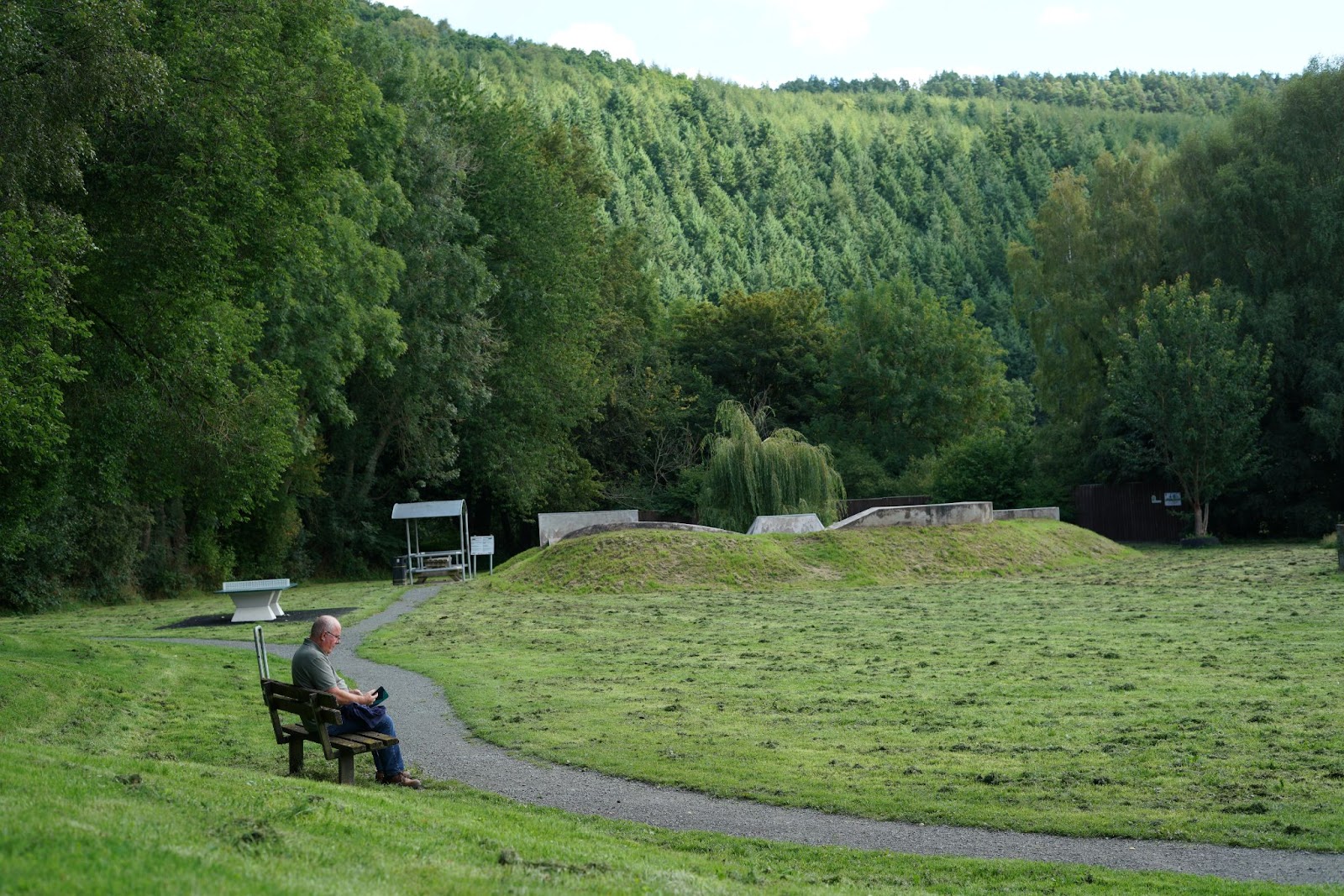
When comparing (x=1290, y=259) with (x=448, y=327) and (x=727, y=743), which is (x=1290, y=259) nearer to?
(x=448, y=327)

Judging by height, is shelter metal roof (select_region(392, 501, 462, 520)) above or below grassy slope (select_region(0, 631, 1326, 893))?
above

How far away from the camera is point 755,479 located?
42938 millimetres

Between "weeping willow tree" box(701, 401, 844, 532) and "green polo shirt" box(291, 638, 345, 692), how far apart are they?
32739 millimetres

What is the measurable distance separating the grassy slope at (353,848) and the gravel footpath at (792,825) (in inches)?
12.6

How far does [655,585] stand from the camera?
33.3 meters

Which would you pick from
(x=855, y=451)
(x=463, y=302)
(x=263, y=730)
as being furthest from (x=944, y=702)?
(x=855, y=451)

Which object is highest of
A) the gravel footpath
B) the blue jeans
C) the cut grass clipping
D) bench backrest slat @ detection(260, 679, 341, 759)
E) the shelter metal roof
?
the shelter metal roof

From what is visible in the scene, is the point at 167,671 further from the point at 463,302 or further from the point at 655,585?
the point at 463,302

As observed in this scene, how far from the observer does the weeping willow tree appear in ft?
141

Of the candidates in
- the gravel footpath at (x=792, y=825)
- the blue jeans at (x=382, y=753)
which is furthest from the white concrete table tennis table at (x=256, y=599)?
the blue jeans at (x=382, y=753)

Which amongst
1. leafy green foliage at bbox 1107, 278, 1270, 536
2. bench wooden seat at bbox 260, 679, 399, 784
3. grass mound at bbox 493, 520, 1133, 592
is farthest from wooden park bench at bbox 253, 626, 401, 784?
leafy green foliage at bbox 1107, 278, 1270, 536

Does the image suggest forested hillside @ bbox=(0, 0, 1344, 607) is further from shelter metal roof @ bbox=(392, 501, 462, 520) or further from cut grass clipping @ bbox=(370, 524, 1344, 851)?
cut grass clipping @ bbox=(370, 524, 1344, 851)

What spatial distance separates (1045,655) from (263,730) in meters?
9.99

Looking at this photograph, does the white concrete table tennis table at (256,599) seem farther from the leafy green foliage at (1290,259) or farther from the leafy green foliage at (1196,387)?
the leafy green foliage at (1290,259)
